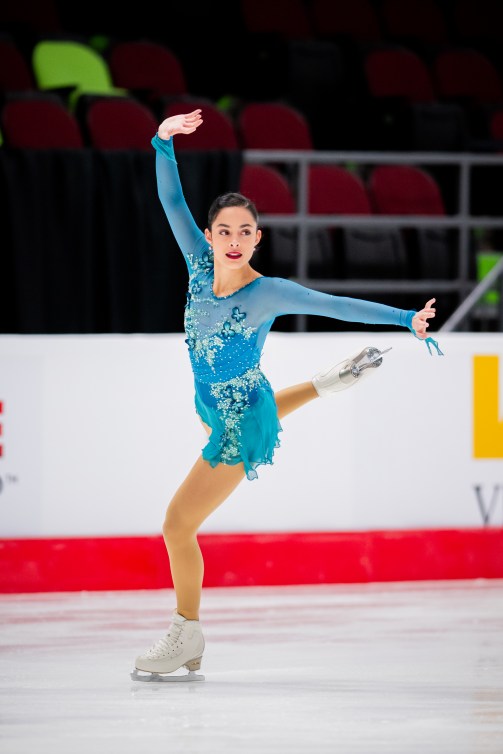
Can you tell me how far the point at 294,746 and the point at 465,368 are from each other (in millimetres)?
3119

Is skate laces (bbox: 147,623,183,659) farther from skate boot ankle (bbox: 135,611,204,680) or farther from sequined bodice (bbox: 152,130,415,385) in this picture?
sequined bodice (bbox: 152,130,415,385)

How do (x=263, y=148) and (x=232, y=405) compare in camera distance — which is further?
(x=263, y=148)

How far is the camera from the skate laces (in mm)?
4180

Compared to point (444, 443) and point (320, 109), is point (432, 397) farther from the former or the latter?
point (320, 109)

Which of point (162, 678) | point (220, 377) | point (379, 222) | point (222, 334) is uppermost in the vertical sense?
point (379, 222)

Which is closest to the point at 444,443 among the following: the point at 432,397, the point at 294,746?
the point at 432,397

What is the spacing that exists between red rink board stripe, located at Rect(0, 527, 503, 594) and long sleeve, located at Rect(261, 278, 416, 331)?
6.29ft

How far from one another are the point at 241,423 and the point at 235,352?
0.22 metres

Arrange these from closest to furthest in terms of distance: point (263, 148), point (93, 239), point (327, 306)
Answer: point (327, 306) → point (93, 239) → point (263, 148)

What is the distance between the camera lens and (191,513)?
4.11 metres

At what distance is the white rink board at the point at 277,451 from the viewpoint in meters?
5.73

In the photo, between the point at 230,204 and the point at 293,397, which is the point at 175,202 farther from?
the point at 293,397

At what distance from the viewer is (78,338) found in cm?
580

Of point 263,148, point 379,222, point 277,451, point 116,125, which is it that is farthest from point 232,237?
point 263,148
